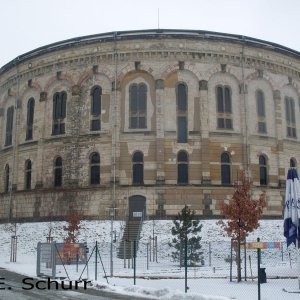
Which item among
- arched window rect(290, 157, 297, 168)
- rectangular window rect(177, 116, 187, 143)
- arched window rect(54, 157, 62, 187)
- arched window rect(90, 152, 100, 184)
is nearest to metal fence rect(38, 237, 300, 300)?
arched window rect(90, 152, 100, 184)

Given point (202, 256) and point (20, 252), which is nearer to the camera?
point (202, 256)

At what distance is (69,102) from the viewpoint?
4091 cm

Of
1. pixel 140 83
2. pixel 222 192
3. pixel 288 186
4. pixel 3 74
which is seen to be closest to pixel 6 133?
pixel 3 74

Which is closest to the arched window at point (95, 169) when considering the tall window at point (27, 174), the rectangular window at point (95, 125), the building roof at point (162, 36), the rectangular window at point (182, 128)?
the rectangular window at point (95, 125)

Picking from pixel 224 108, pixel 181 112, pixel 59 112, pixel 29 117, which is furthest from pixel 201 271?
pixel 29 117

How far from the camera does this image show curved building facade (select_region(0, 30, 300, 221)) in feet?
124

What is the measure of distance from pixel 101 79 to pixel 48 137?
276 inches

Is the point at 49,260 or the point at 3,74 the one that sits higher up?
the point at 3,74

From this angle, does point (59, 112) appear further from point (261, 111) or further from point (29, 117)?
point (261, 111)

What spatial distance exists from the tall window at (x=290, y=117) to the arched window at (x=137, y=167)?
14054mm

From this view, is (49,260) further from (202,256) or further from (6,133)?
(6,133)

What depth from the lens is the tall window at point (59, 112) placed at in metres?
41.1

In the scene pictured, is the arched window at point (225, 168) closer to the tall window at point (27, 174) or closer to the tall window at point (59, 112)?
the tall window at point (59, 112)

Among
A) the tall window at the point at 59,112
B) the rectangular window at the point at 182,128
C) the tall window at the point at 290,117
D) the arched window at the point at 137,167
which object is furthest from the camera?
the tall window at the point at 290,117
